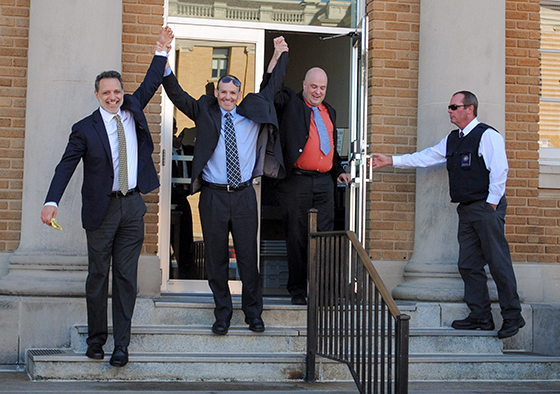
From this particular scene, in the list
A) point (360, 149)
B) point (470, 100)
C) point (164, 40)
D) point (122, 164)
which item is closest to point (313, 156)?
point (360, 149)

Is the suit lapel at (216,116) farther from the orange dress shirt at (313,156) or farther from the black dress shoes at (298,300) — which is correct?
the black dress shoes at (298,300)

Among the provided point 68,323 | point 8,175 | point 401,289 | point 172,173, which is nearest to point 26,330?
point 68,323

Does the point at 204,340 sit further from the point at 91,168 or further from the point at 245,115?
the point at 245,115

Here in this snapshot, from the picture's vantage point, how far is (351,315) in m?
4.59

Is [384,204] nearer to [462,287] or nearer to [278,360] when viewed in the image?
[462,287]

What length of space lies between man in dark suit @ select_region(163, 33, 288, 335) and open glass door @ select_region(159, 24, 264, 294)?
4.83 ft

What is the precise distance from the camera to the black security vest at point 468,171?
5941 millimetres

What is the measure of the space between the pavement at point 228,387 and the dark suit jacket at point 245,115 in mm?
1487

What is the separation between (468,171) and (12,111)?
4.08 m

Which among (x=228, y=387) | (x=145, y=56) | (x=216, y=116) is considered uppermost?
(x=145, y=56)

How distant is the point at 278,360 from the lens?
17.4 feet

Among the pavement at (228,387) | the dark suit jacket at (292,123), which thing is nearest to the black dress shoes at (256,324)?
the pavement at (228,387)

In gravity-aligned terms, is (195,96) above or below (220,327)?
above

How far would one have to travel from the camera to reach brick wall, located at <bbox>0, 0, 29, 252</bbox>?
6.45 m
